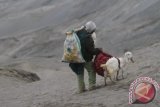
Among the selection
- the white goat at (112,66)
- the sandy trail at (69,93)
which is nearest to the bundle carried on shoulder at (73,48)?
the white goat at (112,66)

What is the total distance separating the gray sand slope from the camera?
11.1m

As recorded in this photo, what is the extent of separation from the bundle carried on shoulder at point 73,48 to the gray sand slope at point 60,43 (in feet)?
2.24

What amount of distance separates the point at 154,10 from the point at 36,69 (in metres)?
Result: 5.10

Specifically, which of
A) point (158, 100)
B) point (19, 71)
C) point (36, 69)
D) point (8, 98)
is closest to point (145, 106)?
point (158, 100)

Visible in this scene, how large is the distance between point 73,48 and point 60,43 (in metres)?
12.7

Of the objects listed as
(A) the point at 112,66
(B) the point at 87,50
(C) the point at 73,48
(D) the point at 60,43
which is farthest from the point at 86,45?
(D) the point at 60,43

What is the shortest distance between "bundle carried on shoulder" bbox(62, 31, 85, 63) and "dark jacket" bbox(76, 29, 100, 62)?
0.33 ft

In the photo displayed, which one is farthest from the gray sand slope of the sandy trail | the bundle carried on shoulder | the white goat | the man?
the bundle carried on shoulder

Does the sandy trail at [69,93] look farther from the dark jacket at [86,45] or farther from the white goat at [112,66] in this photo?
the dark jacket at [86,45]

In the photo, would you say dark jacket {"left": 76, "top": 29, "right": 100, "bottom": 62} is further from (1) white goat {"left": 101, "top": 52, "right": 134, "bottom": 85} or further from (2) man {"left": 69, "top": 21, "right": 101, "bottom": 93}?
(1) white goat {"left": 101, "top": 52, "right": 134, "bottom": 85}

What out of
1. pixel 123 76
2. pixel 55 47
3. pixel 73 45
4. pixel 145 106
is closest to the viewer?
pixel 145 106

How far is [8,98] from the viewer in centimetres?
1256

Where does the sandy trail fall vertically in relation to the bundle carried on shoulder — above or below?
below

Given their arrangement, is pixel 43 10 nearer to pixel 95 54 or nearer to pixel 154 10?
pixel 154 10
